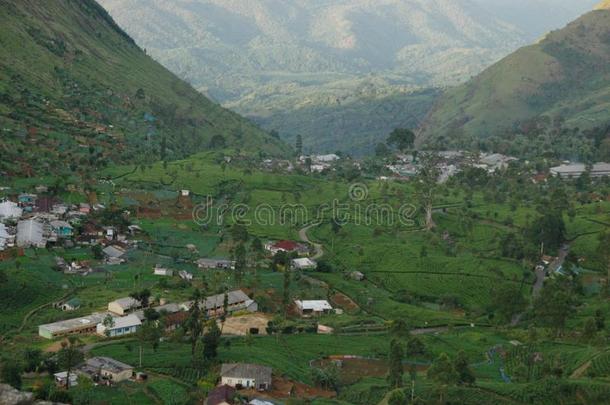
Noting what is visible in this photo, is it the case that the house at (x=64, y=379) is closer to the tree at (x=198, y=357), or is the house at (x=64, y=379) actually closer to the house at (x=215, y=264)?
the tree at (x=198, y=357)

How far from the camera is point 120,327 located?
1671 inches

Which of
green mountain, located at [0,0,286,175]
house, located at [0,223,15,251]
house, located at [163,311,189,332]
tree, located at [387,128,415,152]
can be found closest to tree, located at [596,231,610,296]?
house, located at [163,311,189,332]

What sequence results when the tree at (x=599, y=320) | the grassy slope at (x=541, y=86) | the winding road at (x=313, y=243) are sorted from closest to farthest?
the tree at (x=599, y=320) → the winding road at (x=313, y=243) → the grassy slope at (x=541, y=86)

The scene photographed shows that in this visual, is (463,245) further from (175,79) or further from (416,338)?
(175,79)

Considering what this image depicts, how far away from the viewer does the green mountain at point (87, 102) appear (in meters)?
81.4

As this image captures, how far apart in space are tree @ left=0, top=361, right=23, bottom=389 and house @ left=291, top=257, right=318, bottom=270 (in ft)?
89.1

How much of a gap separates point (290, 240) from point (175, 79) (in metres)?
70.0

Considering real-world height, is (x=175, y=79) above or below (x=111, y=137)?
above

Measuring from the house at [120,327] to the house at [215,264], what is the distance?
1363 cm

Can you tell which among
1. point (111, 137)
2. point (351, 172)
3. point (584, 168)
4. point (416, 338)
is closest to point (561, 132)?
point (584, 168)

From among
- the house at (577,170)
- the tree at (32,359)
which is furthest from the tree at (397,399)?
the house at (577,170)

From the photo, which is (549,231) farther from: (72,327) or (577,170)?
(72,327)

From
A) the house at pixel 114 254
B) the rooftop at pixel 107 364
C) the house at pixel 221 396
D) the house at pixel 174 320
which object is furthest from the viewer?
the house at pixel 114 254

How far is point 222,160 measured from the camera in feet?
303
